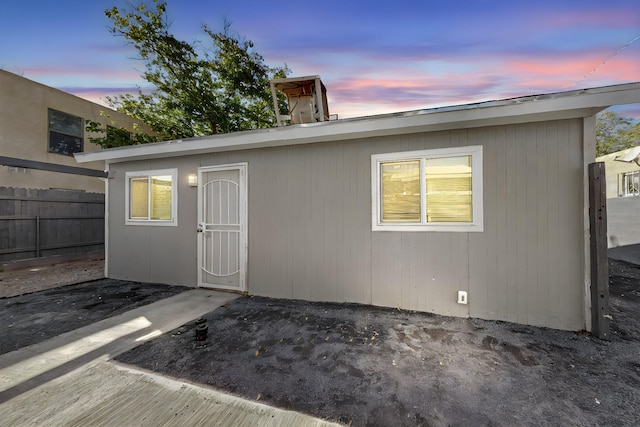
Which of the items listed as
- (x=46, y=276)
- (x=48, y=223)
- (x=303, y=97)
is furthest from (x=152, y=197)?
(x=48, y=223)

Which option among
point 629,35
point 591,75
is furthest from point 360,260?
point 629,35

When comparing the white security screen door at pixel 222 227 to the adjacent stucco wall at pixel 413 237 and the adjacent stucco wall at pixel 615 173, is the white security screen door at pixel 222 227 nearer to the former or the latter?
the adjacent stucco wall at pixel 413 237

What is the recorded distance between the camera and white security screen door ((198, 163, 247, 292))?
4.23m

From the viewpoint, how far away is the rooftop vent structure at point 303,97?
5.10 m

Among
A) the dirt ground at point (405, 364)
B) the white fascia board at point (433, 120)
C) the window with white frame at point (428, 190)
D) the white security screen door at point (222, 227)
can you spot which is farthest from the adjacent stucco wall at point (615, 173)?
the white security screen door at point (222, 227)

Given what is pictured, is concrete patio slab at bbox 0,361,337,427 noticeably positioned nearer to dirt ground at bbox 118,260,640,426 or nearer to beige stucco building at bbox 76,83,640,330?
dirt ground at bbox 118,260,640,426

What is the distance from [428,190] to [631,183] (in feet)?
31.2

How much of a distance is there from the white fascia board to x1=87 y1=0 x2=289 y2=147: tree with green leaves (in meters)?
7.21

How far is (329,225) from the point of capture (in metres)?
3.75

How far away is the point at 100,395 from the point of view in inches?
69.2

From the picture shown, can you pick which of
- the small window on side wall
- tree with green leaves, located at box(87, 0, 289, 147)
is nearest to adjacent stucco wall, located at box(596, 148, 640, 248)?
tree with green leaves, located at box(87, 0, 289, 147)

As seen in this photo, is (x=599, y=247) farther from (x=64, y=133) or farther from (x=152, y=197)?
(x=64, y=133)

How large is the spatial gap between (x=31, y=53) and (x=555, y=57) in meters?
11.4

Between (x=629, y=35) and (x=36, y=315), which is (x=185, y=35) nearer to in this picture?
(x=36, y=315)
